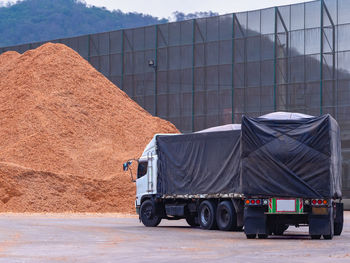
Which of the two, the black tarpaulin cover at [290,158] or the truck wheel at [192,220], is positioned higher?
the black tarpaulin cover at [290,158]

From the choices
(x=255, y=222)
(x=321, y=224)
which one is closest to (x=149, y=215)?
(x=255, y=222)

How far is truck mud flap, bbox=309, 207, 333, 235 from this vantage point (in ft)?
74.1

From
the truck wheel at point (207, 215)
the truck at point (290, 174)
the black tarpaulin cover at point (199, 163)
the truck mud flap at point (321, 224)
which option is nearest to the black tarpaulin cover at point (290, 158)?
the truck at point (290, 174)

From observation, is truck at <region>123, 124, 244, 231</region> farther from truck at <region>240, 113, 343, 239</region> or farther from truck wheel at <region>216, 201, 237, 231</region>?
truck at <region>240, 113, 343, 239</region>

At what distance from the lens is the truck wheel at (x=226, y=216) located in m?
26.7

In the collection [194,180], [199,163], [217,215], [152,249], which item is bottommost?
[152,249]

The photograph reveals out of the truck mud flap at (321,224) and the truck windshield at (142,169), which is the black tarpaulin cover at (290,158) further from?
the truck windshield at (142,169)

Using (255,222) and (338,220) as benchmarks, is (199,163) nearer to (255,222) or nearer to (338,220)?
(338,220)

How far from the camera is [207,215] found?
2862 cm

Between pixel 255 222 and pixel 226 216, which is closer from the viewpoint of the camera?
pixel 255 222

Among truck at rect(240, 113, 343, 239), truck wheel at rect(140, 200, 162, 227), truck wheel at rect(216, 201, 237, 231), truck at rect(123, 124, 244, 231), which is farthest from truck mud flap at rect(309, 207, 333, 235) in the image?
truck wheel at rect(140, 200, 162, 227)

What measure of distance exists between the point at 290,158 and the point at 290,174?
1.55 ft

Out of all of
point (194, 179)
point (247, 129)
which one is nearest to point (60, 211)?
point (194, 179)

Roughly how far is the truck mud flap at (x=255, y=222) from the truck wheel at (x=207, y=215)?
16.0ft
